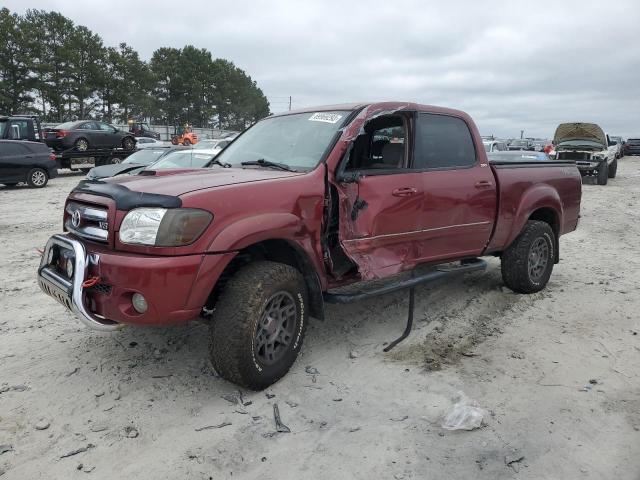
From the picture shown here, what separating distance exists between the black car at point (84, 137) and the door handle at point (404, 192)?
18.0 meters

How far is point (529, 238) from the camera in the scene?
17.5 feet

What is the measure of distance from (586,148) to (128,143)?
703 inches

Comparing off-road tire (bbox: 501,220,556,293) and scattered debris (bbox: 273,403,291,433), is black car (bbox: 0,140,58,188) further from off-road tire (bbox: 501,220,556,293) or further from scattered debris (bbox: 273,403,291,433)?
scattered debris (bbox: 273,403,291,433)

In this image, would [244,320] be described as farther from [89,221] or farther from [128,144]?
[128,144]

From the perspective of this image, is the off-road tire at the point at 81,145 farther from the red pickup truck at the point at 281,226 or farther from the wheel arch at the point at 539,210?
the wheel arch at the point at 539,210

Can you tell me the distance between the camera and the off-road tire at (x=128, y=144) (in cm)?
2092

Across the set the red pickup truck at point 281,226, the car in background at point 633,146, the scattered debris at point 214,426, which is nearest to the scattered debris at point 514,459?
the red pickup truck at point 281,226

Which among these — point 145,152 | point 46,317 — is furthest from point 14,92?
point 46,317

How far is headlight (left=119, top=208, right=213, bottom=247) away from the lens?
2.85m

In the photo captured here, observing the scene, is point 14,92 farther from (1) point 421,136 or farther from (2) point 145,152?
(1) point 421,136

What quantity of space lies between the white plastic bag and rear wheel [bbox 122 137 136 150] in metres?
20.5

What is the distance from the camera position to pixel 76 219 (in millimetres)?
3334

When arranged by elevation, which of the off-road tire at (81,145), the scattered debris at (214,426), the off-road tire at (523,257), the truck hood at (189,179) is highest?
the off-road tire at (81,145)

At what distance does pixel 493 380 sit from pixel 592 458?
89 cm
